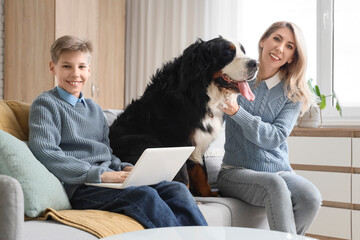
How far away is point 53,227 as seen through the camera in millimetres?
1175

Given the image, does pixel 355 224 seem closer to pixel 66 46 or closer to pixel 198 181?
pixel 198 181

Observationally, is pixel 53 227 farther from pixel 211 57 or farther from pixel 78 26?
pixel 78 26

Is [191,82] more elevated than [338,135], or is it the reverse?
[191,82]

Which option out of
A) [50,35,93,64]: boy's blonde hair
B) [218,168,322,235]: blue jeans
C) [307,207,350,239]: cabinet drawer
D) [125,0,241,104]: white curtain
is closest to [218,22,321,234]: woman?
[218,168,322,235]: blue jeans

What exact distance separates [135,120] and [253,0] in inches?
97.6

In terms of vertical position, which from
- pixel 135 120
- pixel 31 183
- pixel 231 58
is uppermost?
pixel 231 58

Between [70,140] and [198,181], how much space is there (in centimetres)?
71

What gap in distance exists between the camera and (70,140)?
61.1 inches

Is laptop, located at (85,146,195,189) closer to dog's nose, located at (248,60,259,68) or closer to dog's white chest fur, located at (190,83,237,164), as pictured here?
dog's white chest fur, located at (190,83,237,164)

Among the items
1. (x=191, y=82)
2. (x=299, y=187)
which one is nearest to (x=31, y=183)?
(x=191, y=82)

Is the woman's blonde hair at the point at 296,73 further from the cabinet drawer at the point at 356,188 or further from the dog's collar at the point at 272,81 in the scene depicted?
the cabinet drawer at the point at 356,188

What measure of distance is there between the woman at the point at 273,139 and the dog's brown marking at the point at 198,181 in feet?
0.30

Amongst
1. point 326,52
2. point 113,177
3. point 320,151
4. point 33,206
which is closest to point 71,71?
point 113,177

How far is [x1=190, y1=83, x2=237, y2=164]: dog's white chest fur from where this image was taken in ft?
6.17
